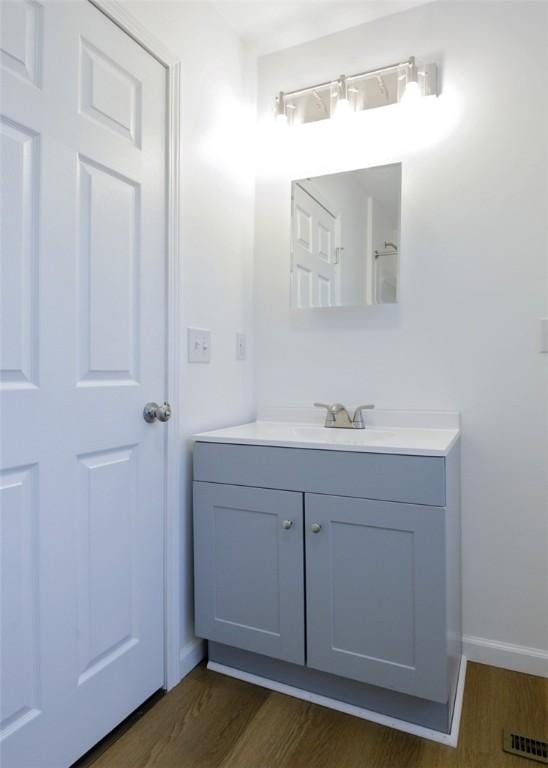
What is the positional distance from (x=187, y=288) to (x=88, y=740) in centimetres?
130

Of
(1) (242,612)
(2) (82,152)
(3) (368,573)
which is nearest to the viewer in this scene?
(2) (82,152)

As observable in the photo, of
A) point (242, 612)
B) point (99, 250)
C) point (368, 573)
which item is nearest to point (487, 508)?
point (368, 573)

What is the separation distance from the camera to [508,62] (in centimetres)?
169

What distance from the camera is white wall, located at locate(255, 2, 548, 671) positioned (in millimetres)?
1663

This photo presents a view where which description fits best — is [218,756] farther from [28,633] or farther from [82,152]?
[82,152]

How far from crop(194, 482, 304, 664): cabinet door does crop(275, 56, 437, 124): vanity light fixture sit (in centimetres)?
145

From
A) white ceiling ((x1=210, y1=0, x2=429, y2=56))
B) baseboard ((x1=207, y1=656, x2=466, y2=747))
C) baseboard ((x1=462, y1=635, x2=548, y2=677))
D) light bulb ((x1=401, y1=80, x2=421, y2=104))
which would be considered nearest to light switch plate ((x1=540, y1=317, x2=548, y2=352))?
light bulb ((x1=401, y1=80, x2=421, y2=104))

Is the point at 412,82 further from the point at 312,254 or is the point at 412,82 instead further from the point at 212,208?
the point at 212,208

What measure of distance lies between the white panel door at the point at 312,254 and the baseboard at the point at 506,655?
132cm

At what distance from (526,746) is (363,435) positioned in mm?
962

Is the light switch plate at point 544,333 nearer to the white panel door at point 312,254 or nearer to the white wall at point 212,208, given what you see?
the white panel door at point 312,254

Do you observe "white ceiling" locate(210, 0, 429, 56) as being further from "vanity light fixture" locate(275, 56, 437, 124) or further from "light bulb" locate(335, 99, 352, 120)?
"light bulb" locate(335, 99, 352, 120)

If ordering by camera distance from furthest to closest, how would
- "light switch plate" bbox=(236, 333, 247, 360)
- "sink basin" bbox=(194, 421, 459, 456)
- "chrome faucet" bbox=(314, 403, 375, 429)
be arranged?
"light switch plate" bbox=(236, 333, 247, 360)
"chrome faucet" bbox=(314, 403, 375, 429)
"sink basin" bbox=(194, 421, 459, 456)

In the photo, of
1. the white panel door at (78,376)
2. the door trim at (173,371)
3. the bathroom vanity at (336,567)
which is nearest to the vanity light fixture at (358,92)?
the door trim at (173,371)
